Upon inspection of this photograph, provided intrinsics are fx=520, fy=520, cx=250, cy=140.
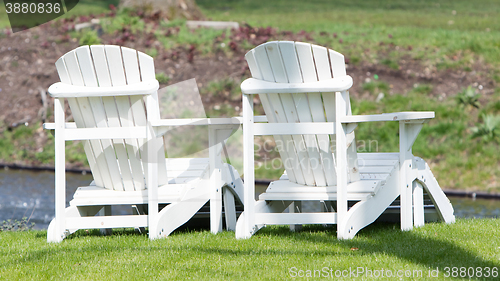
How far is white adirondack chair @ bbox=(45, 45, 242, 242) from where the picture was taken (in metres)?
3.53

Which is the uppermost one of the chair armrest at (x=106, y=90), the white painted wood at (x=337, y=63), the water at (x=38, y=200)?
the white painted wood at (x=337, y=63)

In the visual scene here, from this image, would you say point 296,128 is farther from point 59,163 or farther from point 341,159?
point 59,163

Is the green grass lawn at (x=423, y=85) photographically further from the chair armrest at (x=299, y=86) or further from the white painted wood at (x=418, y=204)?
the chair armrest at (x=299, y=86)

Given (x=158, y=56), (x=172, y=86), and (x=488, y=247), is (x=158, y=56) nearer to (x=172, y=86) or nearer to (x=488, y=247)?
(x=172, y=86)

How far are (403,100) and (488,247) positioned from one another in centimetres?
648

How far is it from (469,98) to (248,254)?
6.94 meters

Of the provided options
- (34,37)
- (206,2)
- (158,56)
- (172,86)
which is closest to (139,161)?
(172,86)

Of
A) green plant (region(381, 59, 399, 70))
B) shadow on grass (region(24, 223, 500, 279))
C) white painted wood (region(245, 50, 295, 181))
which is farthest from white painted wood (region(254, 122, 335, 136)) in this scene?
green plant (region(381, 59, 399, 70))

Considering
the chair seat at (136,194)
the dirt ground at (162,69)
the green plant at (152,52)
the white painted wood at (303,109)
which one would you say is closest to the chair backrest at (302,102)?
the white painted wood at (303,109)

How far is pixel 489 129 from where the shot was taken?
322 inches

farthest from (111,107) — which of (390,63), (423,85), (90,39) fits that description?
(90,39)

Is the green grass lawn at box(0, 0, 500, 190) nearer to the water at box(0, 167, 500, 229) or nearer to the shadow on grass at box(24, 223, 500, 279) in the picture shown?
the water at box(0, 167, 500, 229)

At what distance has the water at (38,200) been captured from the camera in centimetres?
605

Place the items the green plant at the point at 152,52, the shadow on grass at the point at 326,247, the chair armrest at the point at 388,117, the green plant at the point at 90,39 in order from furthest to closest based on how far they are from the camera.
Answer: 1. the green plant at the point at 90,39
2. the green plant at the point at 152,52
3. the chair armrest at the point at 388,117
4. the shadow on grass at the point at 326,247
